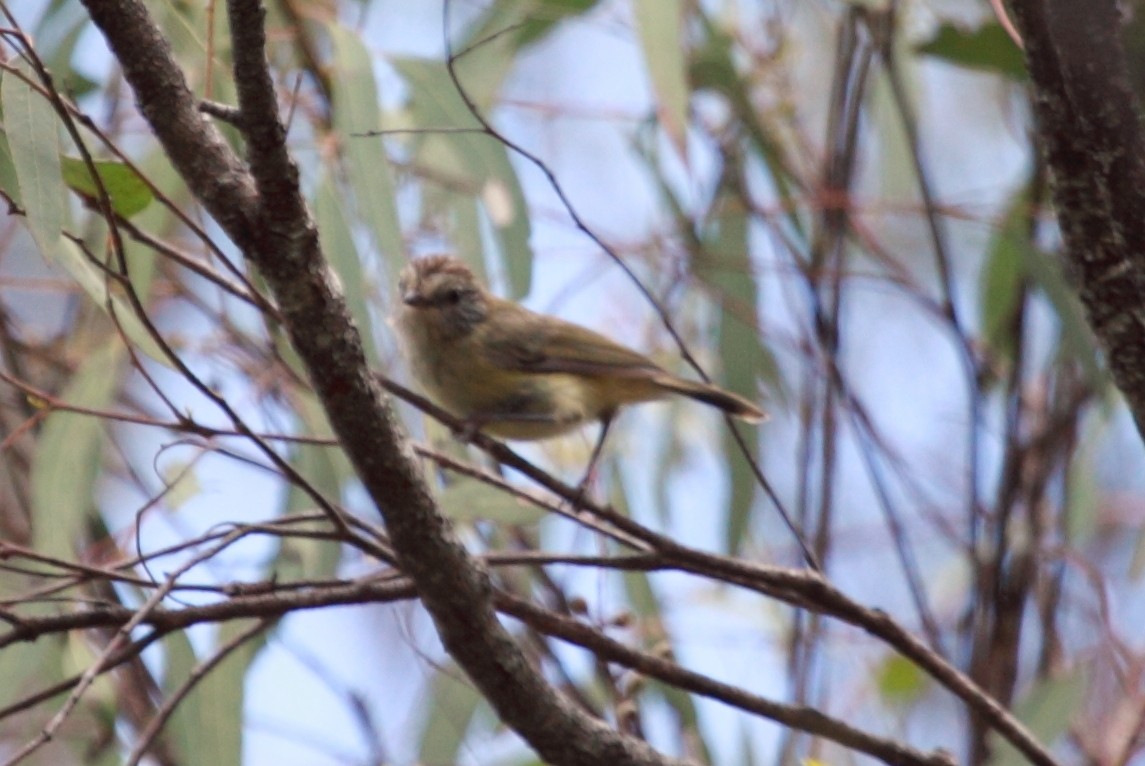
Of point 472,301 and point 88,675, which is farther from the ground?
point 472,301

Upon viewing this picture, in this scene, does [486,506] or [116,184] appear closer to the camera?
[116,184]

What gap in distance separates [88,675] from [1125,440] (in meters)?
4.60

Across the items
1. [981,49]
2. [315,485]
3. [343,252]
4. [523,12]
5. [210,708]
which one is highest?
[981,49]

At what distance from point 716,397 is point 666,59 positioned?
757 mm

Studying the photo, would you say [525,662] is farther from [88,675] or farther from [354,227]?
[354,227]

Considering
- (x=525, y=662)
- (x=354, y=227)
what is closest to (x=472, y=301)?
(x=354, y=227)

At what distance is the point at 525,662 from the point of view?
1.81 m

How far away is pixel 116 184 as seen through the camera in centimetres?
216

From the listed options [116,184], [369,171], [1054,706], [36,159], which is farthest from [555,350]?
[36,159]

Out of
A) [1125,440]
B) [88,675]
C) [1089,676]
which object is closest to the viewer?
[88,675]

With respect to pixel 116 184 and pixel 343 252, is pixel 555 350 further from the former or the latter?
pixel 116 184

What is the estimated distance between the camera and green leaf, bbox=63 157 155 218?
2135mm

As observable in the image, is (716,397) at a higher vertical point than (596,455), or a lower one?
higher

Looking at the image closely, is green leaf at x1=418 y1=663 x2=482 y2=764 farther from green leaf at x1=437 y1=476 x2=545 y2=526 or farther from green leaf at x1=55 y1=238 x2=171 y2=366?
green leaf at x1=55 y1=238 x2=171 y2=366
